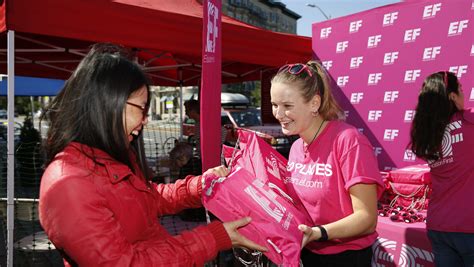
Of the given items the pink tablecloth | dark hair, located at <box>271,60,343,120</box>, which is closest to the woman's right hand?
dark hair, located at <box>271,60,343,120</box>

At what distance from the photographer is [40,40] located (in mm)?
5105

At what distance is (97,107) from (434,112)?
2120mm

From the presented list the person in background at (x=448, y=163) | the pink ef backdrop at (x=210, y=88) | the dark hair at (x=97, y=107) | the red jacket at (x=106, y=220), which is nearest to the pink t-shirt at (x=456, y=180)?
the person in background at (x=448, y=163)

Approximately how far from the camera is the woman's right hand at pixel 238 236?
4.72 ft

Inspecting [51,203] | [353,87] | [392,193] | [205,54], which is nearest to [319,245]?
[51,203]

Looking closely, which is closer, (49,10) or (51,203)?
(51,203)

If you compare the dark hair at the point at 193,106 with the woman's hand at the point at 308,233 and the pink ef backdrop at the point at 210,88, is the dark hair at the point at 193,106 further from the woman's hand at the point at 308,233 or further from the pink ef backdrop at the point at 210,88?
the woman's hand at the point at 308,233

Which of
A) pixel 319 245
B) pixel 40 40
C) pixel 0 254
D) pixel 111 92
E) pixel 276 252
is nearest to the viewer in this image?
pixel 111 92

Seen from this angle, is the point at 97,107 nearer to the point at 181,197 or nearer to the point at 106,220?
the point at 106,220

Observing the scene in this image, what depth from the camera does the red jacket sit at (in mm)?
1158

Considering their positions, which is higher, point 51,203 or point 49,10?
point 49,10

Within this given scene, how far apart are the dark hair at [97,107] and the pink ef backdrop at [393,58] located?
301 centimetres

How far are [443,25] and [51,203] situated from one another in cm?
379

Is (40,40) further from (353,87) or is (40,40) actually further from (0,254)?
(353,87)
